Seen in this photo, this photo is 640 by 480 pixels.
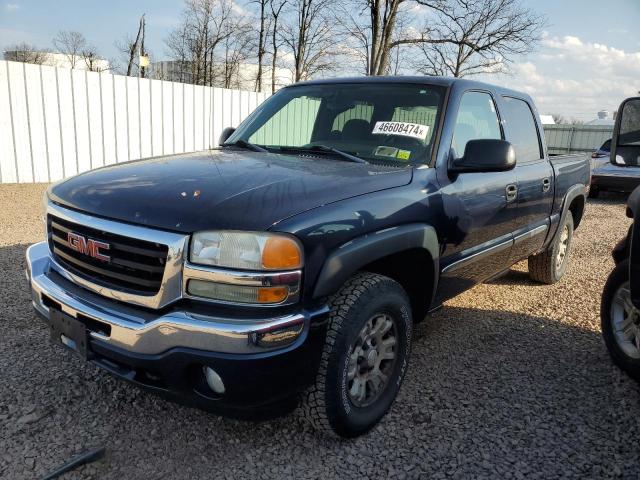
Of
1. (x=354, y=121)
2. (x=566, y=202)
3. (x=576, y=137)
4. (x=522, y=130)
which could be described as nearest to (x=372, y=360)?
(x=354, y=121)

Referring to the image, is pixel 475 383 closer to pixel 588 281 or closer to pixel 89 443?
pixel 89 443

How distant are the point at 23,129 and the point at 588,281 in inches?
375

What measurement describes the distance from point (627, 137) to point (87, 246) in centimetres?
394

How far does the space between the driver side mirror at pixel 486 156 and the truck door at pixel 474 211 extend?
0.33 ft

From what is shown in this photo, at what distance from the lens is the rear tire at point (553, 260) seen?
497 centimetres

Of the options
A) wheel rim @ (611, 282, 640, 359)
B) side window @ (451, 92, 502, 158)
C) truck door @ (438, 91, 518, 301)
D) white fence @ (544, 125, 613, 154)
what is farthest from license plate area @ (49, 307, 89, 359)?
white fence @ (544, 125, 613, 154)

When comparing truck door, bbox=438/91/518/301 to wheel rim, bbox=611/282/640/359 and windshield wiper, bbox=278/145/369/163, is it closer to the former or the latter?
windshield wiper, bbox=278/145/369/163

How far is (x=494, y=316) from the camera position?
4.27m

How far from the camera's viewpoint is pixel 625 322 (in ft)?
10.8

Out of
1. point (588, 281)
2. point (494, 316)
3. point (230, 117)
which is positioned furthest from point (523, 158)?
point (230, 117)

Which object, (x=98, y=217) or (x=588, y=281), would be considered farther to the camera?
(x=588, y=281)

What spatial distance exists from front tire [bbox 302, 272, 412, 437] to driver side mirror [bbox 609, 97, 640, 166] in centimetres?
255

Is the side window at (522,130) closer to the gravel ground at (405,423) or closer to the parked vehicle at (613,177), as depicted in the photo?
the gravel ground at (405,423)

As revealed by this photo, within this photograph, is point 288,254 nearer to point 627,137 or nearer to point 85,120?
point 627,137
